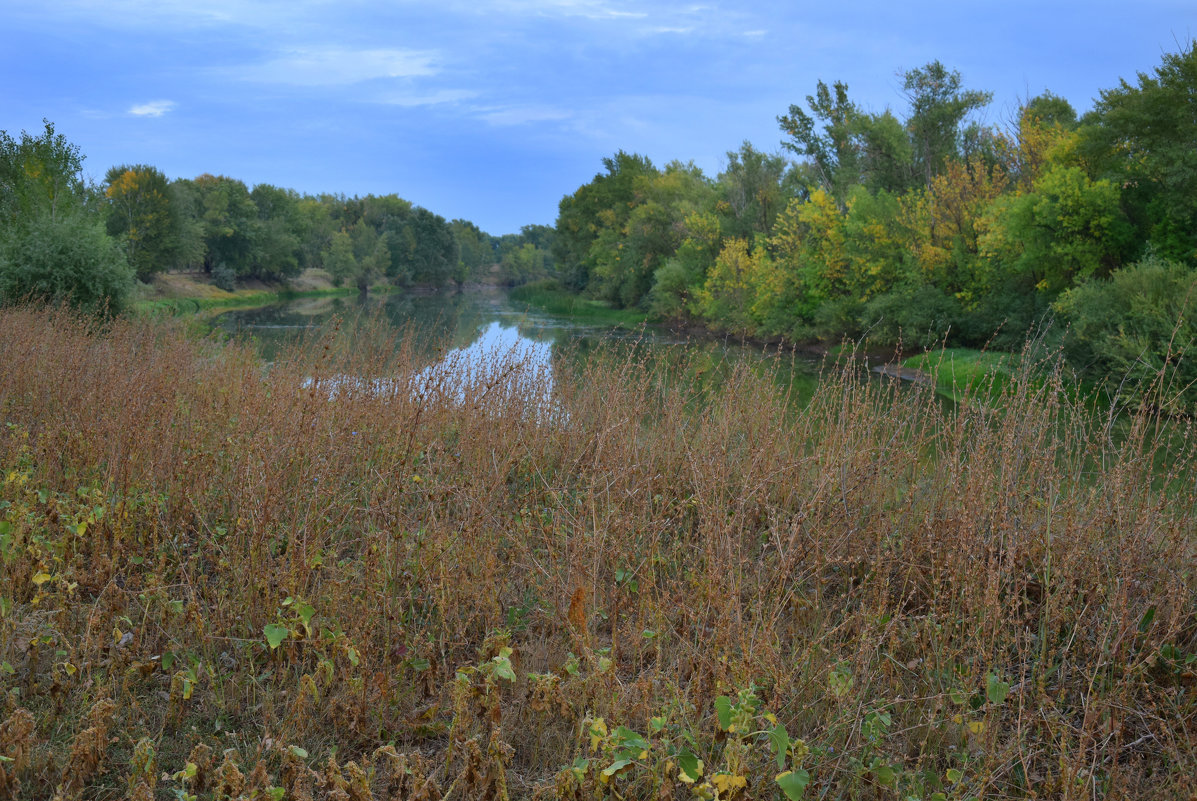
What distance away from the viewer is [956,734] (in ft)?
10.5

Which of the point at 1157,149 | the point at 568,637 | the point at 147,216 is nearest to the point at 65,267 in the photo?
the point at 568,637

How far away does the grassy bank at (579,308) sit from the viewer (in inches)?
1751

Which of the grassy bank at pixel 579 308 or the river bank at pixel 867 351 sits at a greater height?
the grassy bank at pixel 579 308

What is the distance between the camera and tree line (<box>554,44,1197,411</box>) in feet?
59.2

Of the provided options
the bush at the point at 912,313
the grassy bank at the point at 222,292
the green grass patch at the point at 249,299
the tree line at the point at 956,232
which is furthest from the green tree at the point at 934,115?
the grassy bank at the point at 222,292

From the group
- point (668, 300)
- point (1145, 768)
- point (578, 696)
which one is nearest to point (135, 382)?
point (578, 696)

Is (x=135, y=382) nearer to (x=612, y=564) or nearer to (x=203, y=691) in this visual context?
(x=203, y=691)

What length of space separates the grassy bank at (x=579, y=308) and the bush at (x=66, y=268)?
20.2m

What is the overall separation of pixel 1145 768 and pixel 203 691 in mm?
3817

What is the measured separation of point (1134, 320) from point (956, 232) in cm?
1064

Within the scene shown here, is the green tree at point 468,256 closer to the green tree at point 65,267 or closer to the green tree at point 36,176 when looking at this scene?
the green tree at point 36,176

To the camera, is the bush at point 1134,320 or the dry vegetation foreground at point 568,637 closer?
the dry vegetation foreground at point 568,637

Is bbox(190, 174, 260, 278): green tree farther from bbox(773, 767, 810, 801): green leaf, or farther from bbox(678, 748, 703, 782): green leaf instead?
bbox(773, 767, 810, 801): green leaf

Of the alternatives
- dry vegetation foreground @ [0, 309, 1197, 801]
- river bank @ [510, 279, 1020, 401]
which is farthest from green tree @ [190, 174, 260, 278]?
dry vegetation foreground @ [0, 309, 1197, 801]
